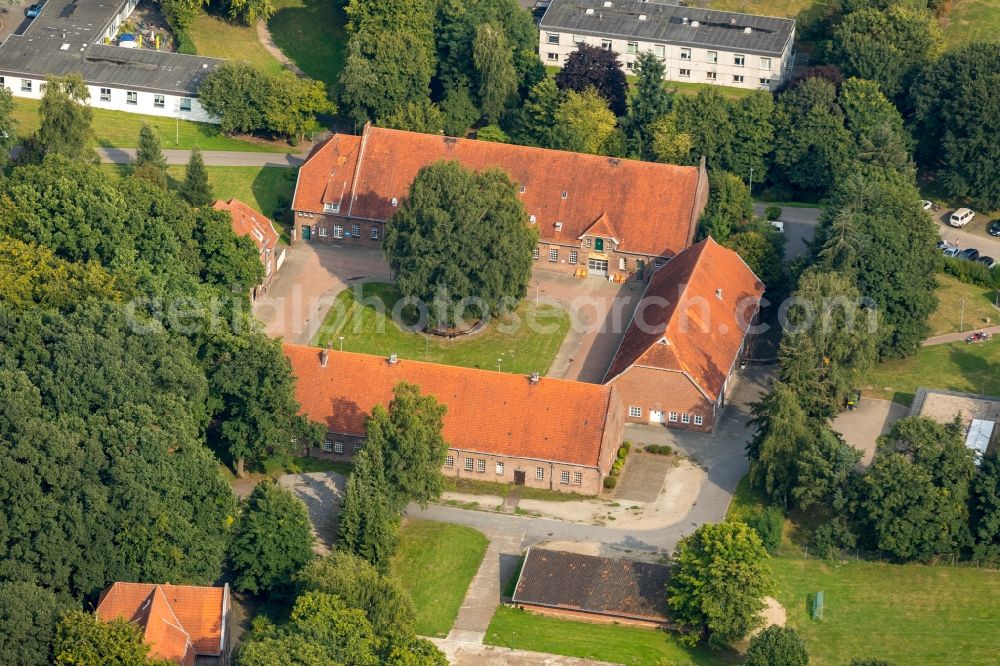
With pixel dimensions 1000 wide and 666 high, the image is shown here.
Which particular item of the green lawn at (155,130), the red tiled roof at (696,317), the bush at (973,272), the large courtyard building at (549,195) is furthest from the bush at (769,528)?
the green lawn at (155,130)

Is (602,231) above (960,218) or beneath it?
beneath

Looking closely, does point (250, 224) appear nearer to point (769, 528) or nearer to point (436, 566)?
point (436, 566)

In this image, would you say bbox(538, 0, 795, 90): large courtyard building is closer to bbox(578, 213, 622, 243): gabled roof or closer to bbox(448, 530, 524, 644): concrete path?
bbox(578, 213, 622, 243): gabled roof

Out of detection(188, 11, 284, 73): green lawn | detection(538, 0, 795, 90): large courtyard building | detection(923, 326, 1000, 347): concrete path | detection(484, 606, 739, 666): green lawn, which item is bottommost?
detection(484, 606, 739, 666): green lawn

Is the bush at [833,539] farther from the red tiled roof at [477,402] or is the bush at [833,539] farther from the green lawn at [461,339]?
the green lawn at [461,339]

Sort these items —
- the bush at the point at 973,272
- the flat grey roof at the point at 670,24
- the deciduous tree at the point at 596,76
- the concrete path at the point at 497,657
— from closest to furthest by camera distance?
the concrete path at the point at 497,657 → the bush at the point at 973,272 → the deciduous tree at the point at 596,76 → the flat grey roof at the point at 670,24

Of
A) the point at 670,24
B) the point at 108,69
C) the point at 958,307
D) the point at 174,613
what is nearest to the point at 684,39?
the point at 670,24

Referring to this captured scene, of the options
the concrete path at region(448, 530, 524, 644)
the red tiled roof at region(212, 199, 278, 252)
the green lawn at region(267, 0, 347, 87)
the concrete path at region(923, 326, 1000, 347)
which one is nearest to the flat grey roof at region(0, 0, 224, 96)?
the green lawn at region(267, 0, 347, 87)
